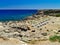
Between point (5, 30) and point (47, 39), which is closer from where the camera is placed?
point (47, 39)

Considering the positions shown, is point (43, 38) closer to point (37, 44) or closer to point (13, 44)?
point (37, 44)

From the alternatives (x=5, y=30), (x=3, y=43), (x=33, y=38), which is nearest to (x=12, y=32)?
(x=5, y=30)

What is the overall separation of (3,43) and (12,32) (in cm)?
403

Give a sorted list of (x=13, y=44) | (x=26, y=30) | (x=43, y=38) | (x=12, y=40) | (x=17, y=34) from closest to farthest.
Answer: (x=13, y=44), (x=12, y=40), (x=43, y=38), (x=17, y=34), (x=26, y=30)

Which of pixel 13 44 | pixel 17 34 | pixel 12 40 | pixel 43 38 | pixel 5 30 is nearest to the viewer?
pixel 13 44

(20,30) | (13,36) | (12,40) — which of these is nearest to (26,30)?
(20,30)

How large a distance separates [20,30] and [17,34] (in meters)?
2.25

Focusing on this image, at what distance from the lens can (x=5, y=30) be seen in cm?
1975

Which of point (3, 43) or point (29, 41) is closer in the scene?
point (3, 43)

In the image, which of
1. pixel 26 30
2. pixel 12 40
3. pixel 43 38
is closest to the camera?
pixel 12 40

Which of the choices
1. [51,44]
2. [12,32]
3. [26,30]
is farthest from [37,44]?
[26,30]

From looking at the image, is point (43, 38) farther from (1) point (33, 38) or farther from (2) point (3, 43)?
(2) point (3, 43)

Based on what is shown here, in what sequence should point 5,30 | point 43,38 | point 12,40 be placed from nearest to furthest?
1. point 12,40
2. point 43,38
3. point 5,30

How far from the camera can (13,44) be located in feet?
49.1
